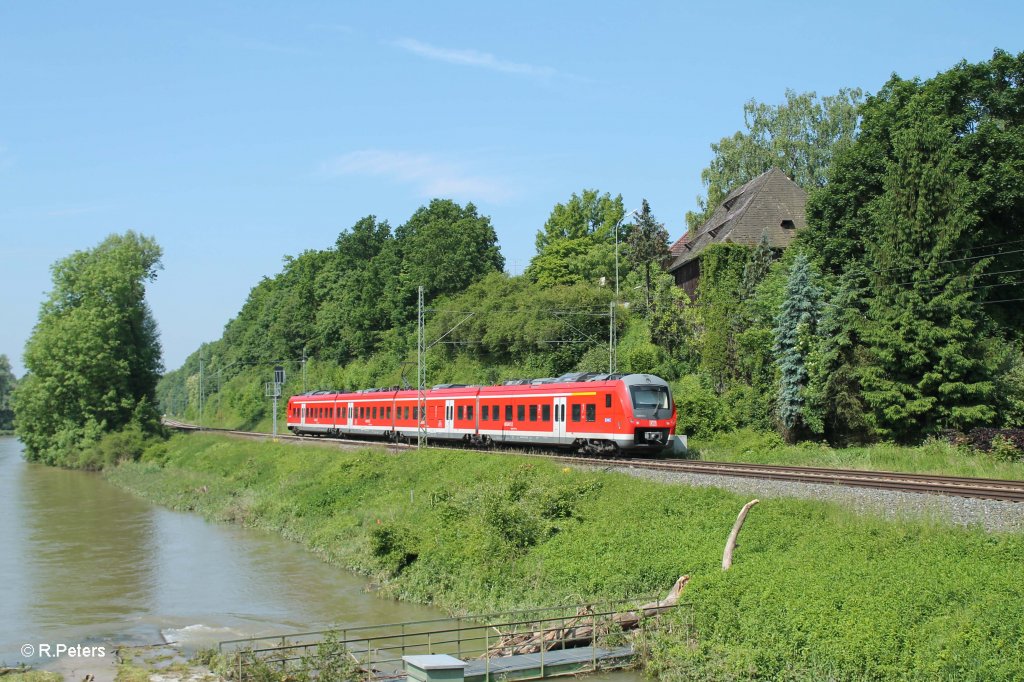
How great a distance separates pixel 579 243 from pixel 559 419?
37516 mm

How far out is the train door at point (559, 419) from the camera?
32656 mm

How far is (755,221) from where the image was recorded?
172 feet

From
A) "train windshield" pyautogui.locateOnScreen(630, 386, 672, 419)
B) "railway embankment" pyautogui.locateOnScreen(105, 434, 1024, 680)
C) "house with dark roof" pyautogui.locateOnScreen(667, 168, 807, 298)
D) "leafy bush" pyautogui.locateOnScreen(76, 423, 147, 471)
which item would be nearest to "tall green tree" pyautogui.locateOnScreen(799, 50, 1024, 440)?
"train windshield" pyautogui.locateOnScreen(630, 386, 672, 419)

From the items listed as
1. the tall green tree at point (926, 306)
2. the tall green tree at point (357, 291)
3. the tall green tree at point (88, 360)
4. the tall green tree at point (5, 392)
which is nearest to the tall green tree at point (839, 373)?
the tall green tree at point (926, 306)

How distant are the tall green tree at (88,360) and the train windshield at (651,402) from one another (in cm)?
4294

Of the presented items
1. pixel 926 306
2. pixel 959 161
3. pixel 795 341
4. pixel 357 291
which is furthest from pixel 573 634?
pixel 357 291

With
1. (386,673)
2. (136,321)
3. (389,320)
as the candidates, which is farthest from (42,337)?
(386,673)

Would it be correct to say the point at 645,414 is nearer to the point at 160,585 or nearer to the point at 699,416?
the point at 699,416

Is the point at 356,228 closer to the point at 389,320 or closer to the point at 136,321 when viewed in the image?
the point at 389,320

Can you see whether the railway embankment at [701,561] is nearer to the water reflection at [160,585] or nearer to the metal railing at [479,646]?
the metal railing at [479,646]

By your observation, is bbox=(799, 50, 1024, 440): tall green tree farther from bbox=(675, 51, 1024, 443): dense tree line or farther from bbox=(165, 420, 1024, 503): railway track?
bbox=(165, 420, 1024, 503): railway track

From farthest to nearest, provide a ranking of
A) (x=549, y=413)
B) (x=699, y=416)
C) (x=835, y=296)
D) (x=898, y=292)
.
Answer: (x=699, y=416)
(x=835, y=296)
(x=549, y=413)
(x=898, y=292)

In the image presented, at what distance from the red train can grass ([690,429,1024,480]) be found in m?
3.37

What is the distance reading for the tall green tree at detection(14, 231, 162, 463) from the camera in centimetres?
6075
